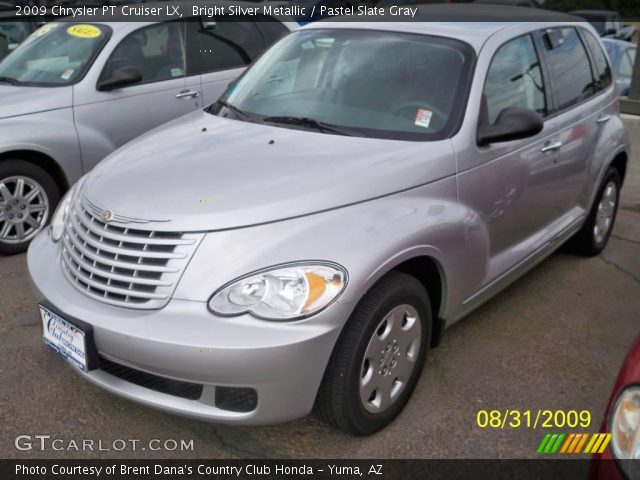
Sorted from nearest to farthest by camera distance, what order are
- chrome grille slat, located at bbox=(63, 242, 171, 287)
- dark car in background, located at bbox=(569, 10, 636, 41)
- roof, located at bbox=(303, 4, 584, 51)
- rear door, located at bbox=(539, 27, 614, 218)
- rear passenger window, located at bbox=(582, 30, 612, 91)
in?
chrome grille slat, located at bbox=(63, 242, 171, 287)
roof, located at bbox=(303, 4, 584, 51)
rear door, located at bbox=(539, 27, 614, 218)
rear passenger window, located at bbox=(582, 30, 612, 91)
dark car in background, located at bbox=(569, 10, 636, 41)

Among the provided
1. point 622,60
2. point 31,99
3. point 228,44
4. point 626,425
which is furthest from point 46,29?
point 622,60

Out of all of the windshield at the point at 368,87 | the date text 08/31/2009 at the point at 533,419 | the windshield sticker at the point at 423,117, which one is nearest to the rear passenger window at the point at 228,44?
the windshield at the point at 368,87

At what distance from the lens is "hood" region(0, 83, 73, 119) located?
4641mm

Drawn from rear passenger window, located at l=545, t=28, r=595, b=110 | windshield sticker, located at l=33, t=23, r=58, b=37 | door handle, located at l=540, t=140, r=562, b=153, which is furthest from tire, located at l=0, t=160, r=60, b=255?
rear passenger window, located at l=545, t=28, r=595, b=110

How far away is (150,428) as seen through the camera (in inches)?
111

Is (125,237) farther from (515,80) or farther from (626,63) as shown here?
(626,63)

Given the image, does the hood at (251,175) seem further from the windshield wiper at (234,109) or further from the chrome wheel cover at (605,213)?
the chrome wheel cover at (605,213)

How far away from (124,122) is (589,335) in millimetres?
3644

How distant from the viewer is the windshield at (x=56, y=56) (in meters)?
5.02

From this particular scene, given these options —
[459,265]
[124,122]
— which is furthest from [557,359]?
[124,122]

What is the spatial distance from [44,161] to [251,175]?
2691 millimetres

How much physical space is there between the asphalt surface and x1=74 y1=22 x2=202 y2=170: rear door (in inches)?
50.3

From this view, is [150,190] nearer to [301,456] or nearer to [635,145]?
[301,456]

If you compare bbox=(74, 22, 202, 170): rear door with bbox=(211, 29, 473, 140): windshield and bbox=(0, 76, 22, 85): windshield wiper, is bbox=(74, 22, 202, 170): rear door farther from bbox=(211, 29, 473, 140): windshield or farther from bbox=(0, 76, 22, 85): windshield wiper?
bbox=(211, 29, 473, 140): windshield
